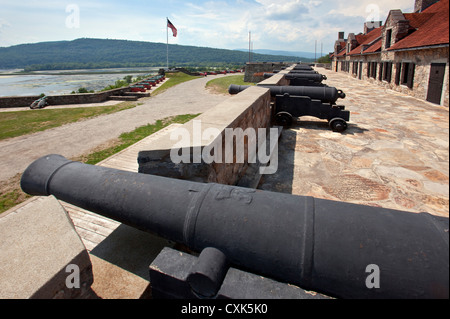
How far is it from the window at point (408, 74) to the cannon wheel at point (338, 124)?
31.9 ft

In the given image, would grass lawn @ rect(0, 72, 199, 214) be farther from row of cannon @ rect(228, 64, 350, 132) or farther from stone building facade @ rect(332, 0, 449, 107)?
stone building facade @ rect(332, 0, 449, 107)

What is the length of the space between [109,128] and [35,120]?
5246 millimetres

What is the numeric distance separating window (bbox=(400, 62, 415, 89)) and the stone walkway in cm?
855

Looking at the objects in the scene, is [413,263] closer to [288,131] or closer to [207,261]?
[207,261]

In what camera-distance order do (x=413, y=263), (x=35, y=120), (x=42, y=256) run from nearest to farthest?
(x=413, y=263) < (x=42, y=256) < (x=35, y=120)

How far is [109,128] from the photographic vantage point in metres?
10.2

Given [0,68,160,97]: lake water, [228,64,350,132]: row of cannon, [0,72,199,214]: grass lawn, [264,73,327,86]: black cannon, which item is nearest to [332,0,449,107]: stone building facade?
[264,73,327,86]: black cannon

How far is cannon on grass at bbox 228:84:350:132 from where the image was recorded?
19.6 feet

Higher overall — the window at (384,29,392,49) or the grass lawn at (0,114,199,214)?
the window at (384,29,392,49)

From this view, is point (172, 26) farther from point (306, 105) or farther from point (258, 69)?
point (306, 105)

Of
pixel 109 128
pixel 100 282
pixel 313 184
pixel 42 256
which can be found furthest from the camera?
pixel 109 128

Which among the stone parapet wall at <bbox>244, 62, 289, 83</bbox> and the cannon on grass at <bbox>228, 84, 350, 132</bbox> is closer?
the cannon on grass at <bbox>228, 84, 350, 132</bbox>

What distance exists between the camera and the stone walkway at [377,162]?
1014 mm
